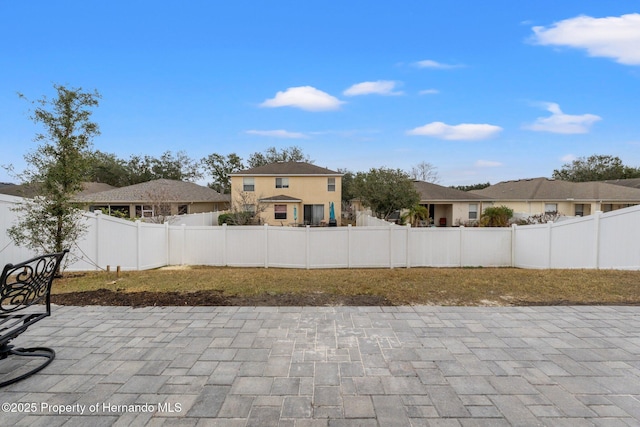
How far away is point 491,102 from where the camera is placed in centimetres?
1475

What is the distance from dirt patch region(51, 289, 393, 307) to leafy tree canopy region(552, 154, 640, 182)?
53823mm

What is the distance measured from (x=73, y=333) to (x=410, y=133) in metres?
23.8

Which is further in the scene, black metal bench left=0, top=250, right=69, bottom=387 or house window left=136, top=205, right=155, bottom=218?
house window left=136, top=205, right=155, bottom=218

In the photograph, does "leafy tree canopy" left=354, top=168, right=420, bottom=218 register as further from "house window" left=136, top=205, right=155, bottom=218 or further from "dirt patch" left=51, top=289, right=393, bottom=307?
"house window" left=136, top=205, right=155, bottom=218

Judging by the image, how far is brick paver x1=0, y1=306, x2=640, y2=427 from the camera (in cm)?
229

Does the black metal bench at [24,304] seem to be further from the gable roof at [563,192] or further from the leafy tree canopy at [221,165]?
the leafy tree canopy at [221,165]

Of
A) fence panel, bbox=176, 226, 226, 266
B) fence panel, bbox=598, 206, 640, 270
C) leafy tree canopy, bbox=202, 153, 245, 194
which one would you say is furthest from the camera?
leafy tree canopy, bbox=202, 153, 245, 194

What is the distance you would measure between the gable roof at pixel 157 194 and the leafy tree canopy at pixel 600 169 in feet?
161

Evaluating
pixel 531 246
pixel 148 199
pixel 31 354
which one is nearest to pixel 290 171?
pixel 148 199

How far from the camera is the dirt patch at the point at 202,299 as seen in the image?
200 inches

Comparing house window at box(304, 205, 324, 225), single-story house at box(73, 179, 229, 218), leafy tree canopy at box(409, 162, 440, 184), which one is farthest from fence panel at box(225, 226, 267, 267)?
leafy tree canopy at box(409, 162, 440, 184)

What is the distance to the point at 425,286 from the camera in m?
6.43

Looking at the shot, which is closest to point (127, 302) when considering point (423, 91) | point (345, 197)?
point (423, 91)

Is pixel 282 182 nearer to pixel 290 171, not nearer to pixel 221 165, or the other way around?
pixel 290 171
